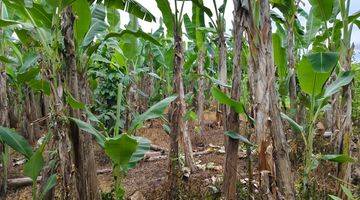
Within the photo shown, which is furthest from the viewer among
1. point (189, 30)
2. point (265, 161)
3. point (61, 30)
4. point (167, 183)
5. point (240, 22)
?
point (189, 30)

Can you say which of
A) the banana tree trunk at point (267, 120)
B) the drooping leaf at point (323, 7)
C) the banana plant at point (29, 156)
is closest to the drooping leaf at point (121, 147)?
the banana plant at point (29, 156)

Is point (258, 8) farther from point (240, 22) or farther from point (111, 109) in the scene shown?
point (111, 109)

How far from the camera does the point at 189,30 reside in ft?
18.7


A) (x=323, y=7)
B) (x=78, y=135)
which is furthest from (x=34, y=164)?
(x=323, y=7)

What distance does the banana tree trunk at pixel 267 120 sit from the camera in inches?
104

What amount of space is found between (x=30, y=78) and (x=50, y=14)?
769 millimetres

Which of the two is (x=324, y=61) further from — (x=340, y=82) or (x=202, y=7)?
(x=202, y=7)

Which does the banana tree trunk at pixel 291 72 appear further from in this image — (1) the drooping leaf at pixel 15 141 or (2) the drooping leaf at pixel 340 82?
(1) the drooping leaf at pixel 15 141

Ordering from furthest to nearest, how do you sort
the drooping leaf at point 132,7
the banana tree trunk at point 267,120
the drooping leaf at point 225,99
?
the drooping leaf at point 132,7 < the drooping leaf at point 225,99 < the banana tree trunk at point 267,120

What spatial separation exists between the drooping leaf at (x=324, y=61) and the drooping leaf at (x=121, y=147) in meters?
1.51

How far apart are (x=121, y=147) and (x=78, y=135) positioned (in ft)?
1.49

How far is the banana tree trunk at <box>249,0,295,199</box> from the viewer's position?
2654 mm

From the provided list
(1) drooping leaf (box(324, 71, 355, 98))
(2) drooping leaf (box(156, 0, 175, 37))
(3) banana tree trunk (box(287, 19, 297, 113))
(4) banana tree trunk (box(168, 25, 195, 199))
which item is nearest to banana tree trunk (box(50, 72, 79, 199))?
(4) banana tree trunk (box(168, 25, 195, 199))

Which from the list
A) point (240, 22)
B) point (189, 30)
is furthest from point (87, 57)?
point (189, 30)
